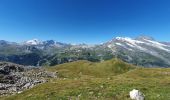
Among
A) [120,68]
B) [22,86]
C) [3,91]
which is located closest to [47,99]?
[3,91]

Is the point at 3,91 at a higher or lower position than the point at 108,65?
A: lower

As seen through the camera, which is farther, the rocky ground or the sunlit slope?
the sunlit slope

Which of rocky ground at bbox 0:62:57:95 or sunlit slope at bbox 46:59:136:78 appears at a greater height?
sunlit slope at bbox 46:59:136:78

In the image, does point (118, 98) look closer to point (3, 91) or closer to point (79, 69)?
point (3, 91)

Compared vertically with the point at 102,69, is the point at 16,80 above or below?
below

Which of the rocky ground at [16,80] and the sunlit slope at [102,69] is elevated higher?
the sunlit slope at [102,69]

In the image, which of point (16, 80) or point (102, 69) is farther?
point (102, 69)

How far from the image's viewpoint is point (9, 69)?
111188mm

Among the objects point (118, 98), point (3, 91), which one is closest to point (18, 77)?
point (3, 91)

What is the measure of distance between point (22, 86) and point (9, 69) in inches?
1688

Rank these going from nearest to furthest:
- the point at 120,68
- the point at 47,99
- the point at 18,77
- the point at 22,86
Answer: the point at 47,99 → the point at 22,86 → the point at 18,77 → the point at 120,68

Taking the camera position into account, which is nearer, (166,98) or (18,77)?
(166,98)

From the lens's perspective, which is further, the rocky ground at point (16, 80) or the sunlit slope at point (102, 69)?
the sunlit slope at point (102, 69)

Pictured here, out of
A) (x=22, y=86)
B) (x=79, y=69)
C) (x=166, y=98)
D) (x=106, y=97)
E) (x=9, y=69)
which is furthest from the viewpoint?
(x=79, y=69)
